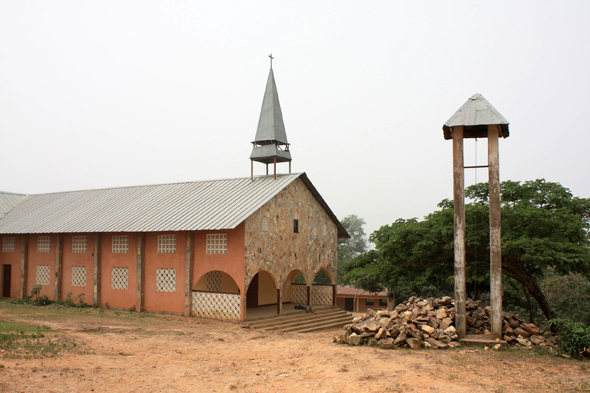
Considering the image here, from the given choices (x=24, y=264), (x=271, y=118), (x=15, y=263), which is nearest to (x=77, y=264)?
(x=24, y=264)

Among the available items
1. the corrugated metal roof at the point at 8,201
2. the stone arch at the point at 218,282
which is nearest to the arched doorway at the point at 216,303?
the stone arch at the point at 218,282

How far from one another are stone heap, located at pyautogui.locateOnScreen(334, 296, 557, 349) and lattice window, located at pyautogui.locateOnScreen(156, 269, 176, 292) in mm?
9067

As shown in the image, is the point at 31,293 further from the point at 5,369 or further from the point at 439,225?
the point at 439,225

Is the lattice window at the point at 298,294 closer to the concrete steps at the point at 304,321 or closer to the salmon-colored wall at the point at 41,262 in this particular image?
the concrete steps at the point at 304,321

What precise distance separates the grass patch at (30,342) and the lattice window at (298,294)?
43.4 ft

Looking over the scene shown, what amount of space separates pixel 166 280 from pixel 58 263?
7180 millimetres

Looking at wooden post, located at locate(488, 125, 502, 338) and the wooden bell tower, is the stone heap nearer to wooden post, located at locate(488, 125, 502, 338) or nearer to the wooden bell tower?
the wooden bell tower

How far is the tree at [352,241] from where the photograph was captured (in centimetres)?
5999

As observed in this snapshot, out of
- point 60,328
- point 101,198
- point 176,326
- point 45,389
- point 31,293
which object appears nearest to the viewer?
point 45,389

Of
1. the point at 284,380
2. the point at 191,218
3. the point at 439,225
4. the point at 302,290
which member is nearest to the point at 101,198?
the point at 191,218

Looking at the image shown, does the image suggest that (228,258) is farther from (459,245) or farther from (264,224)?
(459,245)

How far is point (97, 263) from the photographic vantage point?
2297 cm

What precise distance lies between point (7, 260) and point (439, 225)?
2332 cm

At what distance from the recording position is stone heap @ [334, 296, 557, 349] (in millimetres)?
12977
